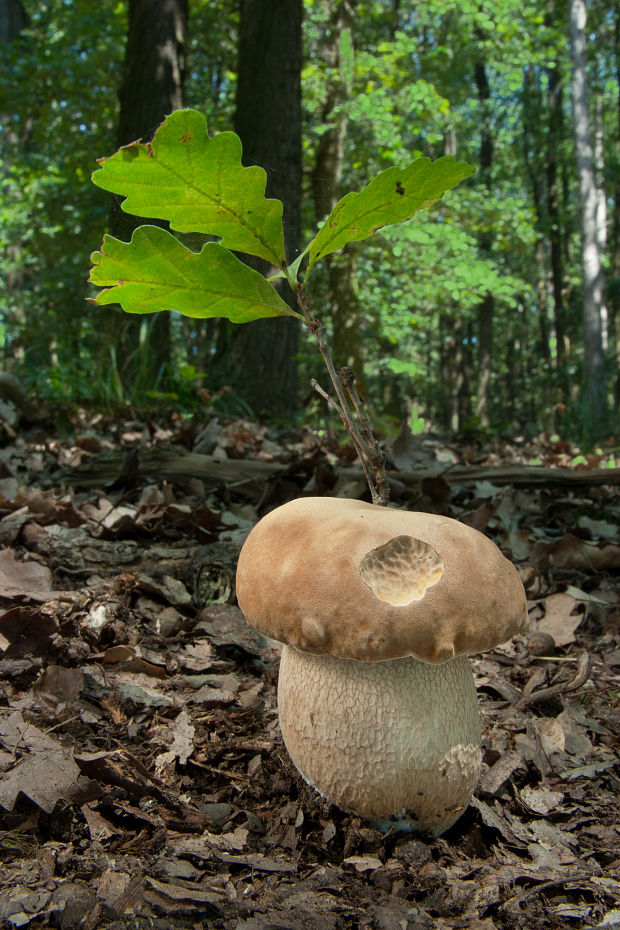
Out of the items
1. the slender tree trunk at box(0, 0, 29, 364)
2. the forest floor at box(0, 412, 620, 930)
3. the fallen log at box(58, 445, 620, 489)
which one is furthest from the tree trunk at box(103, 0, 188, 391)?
the slender tree trunk at box(0, 0, 29, 364)

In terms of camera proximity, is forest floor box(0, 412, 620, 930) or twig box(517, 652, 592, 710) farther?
twig box(517, 652, 592, 710)

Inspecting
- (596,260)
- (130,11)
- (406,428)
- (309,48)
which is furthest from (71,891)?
(309,48)

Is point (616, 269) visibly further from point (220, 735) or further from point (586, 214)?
point (220, 735)

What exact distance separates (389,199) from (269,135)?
16.0 feet

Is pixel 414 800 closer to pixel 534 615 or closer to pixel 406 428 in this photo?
pixel 534 615

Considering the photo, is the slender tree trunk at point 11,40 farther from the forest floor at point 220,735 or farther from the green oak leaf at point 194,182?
the green oak leaf at point 194,182

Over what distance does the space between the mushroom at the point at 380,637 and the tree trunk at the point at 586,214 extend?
31.9 feet

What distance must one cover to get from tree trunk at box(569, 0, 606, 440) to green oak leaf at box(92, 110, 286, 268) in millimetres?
9906

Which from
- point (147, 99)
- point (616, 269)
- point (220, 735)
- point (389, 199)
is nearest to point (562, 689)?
point (220, 735)

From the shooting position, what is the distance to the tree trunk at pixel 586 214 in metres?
10.2

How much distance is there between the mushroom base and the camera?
134cm

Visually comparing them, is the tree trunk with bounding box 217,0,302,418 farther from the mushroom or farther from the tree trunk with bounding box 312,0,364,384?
the mushroom

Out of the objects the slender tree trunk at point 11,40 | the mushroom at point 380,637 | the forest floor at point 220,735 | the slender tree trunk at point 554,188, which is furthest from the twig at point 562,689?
the slender tree trunk at point 554,188

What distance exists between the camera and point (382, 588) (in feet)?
4.14
